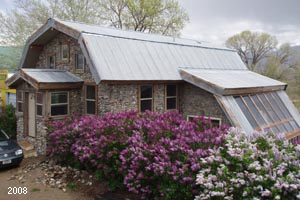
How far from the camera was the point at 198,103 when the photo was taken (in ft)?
45.8

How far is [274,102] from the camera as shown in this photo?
50.1 feet

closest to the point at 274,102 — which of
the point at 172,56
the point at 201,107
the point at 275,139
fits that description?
the point at 201,107

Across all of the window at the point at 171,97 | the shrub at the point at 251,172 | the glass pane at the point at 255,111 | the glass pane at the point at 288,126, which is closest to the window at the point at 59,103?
the window at the point at 171,97

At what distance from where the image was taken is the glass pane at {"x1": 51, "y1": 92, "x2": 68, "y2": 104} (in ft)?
41.0

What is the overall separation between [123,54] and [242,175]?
9.50 m

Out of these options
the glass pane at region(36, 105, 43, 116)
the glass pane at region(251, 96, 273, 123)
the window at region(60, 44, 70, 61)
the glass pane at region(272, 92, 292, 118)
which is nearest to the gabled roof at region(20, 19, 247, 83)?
the window at region(60, 44, 70, 61)

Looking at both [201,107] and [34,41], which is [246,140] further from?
[34,41]

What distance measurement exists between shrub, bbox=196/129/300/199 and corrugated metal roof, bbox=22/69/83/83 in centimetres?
863

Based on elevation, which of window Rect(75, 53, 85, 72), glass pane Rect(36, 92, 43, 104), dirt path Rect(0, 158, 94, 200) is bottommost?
dirt path Rect(0, 158, 94, 200)

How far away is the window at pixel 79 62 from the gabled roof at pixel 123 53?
1198mm

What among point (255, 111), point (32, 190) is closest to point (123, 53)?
point (255, 111)

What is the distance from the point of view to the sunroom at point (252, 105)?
40.3 ft

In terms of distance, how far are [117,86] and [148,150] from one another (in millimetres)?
6197

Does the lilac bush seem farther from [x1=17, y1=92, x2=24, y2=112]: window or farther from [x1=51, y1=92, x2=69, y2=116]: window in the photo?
[x1=17, y1=92, x2=24, y2=112]: window
